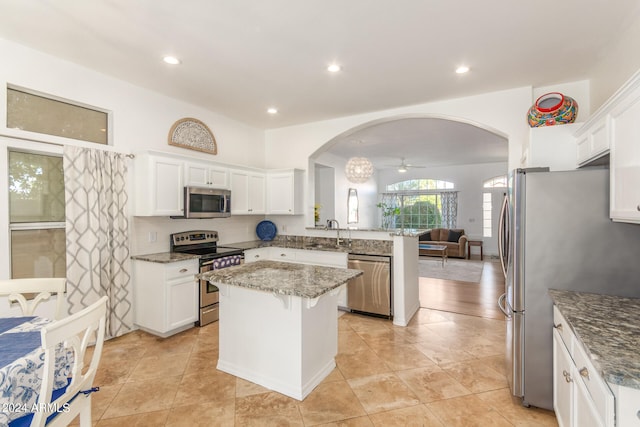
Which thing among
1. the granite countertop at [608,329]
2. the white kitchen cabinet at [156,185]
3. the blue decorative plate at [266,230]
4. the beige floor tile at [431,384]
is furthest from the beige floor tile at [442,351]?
the white kitchen cabinet at [156,185]

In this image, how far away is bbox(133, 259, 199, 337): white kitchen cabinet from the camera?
3174 millimetres

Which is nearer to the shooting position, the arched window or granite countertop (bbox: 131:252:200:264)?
granite countertop (bbox: 131:252:200:264)

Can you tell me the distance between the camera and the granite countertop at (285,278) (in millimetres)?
1992

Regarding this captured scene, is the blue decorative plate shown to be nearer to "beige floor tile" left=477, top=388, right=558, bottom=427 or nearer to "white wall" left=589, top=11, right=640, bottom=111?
"beige floor tile" left=477, top=388, right=558, bottom=427

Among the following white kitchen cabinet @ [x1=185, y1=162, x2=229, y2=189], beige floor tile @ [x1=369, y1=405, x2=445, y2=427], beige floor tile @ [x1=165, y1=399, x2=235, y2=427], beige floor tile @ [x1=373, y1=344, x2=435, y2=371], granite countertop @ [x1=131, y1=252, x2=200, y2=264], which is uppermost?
white kitchen cabinet @ [x1=185, y1=162, x2=229, y2=189]

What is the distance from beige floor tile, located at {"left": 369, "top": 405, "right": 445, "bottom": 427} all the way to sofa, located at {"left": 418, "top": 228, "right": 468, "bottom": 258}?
675cm

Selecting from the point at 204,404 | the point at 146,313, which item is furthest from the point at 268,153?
the point at 204,404

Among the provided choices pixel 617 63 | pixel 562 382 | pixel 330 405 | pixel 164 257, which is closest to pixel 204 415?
pixel 330 405

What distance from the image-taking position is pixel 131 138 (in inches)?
133

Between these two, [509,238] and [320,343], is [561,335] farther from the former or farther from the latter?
Result: [320,343]

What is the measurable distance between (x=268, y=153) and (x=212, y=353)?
3314mm

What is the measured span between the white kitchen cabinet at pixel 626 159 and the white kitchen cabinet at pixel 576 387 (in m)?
0.67

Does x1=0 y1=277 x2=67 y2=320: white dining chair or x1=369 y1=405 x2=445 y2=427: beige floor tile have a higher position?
x1=0 y1=277 x2=67 y2=320: white dining chair

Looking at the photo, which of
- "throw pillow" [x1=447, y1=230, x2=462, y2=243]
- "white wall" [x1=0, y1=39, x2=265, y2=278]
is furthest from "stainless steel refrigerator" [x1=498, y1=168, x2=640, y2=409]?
"throw pillow" [x1=447, y1=230, x2=462, y2=243]
